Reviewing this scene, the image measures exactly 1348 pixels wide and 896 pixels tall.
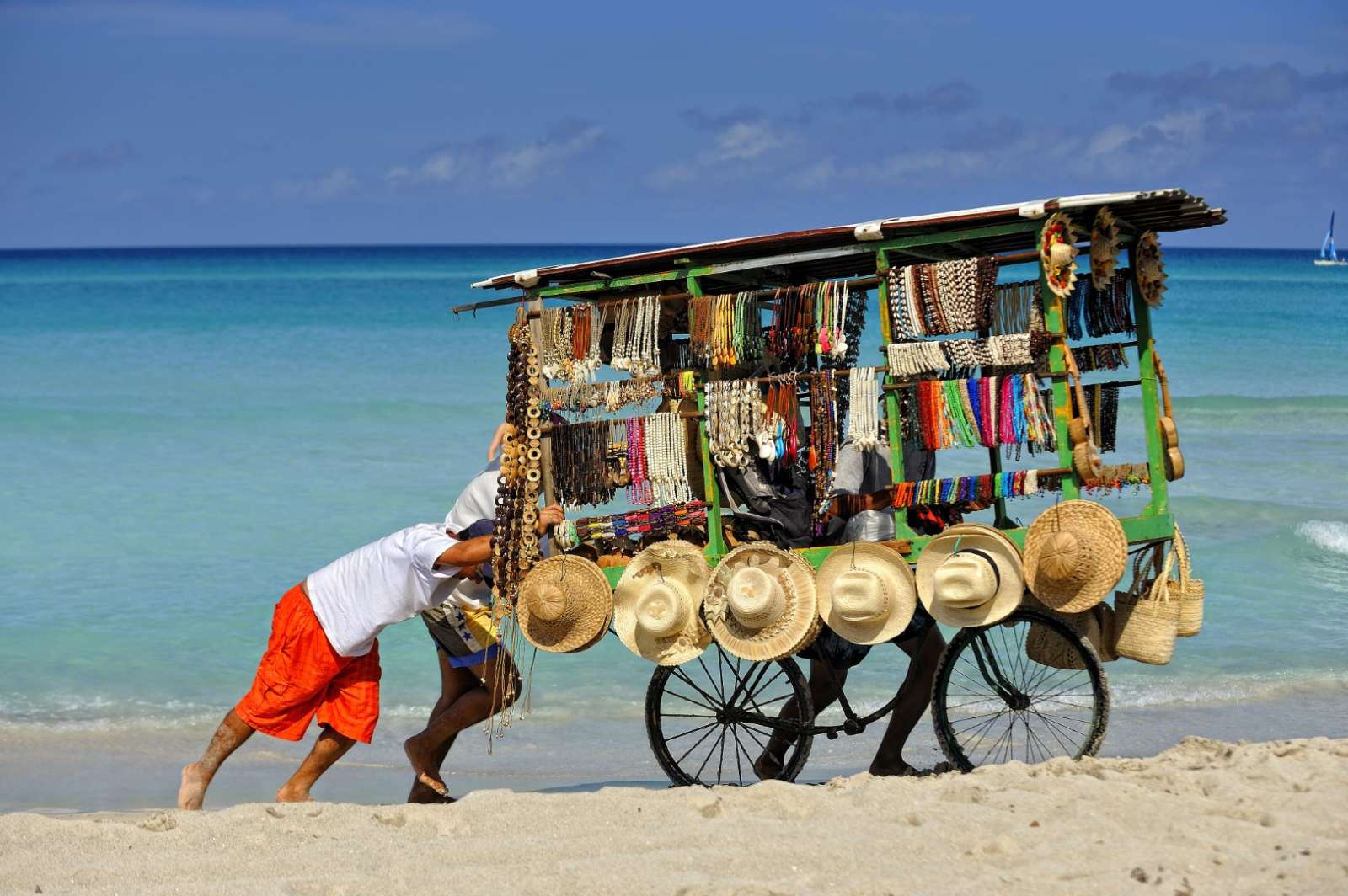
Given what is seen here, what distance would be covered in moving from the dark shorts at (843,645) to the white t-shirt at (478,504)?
1292 mm

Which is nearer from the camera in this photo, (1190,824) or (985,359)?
(1190,824)

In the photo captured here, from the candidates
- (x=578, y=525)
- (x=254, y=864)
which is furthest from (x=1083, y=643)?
(x=254, y=864)

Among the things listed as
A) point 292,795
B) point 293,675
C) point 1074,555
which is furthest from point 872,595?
point 292,795

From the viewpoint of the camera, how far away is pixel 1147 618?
17.1 ft

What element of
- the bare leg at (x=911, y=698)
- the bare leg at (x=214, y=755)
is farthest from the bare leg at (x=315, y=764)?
the bare leg at (x=911, y=698)

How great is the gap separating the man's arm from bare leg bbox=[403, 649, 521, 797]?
42 cm

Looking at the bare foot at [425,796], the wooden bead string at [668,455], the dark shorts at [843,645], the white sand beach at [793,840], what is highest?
the wooden bead string at [668,455]

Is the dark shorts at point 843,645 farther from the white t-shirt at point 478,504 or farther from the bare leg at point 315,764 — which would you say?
the bare leg at point 315,764

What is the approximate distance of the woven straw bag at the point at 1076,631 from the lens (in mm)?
5191

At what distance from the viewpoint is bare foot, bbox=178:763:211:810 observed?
17.7ft

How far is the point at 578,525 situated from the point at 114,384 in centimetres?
1883

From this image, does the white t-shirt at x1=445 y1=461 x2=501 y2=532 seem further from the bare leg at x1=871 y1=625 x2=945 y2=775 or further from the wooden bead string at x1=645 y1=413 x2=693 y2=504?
the bare leg at x1=871 y1=625 x2=945 y2=775

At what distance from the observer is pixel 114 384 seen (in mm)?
22641

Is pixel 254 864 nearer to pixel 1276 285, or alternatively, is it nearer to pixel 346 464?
pixel 346 464
